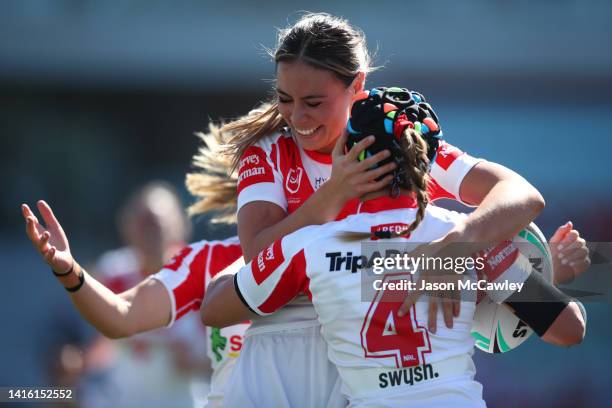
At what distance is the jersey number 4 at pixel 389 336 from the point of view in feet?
8.32

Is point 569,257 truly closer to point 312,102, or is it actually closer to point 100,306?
point 312,102

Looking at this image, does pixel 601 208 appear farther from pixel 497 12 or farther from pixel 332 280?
pixel 332 280

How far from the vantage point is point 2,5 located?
33.3 ft

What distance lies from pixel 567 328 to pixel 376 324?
60cm

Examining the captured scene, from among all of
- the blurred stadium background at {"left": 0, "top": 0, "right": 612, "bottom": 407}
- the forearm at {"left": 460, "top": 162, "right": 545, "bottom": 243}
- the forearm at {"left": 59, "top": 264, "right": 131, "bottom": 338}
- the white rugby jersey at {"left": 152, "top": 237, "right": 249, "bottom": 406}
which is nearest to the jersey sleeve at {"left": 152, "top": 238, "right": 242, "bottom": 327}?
the white rugby jersey at {"left": 152, "top": 237, "right": 249, "bottom": 406}

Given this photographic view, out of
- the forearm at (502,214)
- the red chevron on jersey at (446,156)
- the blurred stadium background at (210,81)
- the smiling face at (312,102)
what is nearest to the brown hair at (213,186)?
the smiling face at (312,102)

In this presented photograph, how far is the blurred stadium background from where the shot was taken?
985 centimetres

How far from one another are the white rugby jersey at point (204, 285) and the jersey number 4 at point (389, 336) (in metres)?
1.05

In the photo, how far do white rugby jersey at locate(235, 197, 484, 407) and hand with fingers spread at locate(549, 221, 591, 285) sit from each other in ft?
1.80

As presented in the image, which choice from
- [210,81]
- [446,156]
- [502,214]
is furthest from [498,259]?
[210,81]

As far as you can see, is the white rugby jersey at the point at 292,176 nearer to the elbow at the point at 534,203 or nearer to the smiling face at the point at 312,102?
the smiling face at the point at 312,102

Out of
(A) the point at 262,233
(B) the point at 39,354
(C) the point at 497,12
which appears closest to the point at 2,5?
(B) the point at 39,354

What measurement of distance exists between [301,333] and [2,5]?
834cm

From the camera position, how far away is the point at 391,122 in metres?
2.59
